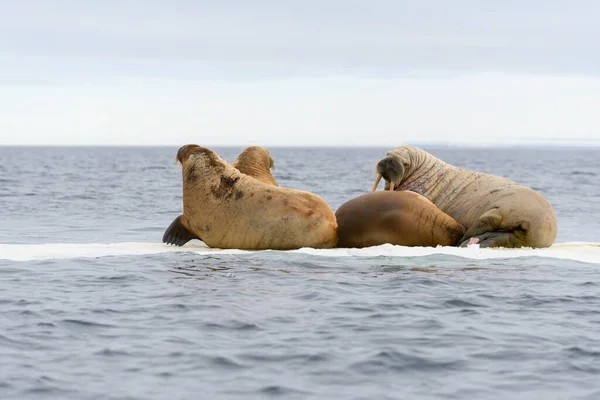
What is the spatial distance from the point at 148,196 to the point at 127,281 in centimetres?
1797

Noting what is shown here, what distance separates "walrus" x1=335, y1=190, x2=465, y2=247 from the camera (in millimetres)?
11414

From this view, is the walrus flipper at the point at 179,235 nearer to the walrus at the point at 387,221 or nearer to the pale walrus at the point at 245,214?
the pale walrus at the point at 245,214

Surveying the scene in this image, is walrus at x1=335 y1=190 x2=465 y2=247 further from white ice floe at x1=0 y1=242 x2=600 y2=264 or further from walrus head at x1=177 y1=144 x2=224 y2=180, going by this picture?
walrus head at x1=177 y1=144 x2=224 y2=180

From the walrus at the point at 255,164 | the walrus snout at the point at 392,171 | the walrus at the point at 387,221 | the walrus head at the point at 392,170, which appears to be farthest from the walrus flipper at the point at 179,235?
the walrus snout at the point at 392,171

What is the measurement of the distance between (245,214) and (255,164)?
56.6 inches

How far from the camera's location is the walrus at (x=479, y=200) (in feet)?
38.5

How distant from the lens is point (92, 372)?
610 cm

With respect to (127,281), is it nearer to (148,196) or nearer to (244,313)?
(244,313)

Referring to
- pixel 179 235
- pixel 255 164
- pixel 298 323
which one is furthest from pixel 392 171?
pixel 298 323

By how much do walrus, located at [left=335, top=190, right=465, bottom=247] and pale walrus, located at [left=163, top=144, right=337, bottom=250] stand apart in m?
0.21

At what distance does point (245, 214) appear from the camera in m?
11.4

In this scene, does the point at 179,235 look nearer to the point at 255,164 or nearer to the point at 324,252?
the point at 255,164

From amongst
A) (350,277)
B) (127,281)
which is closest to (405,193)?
(350,277)

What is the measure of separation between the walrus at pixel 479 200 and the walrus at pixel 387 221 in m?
0.59
